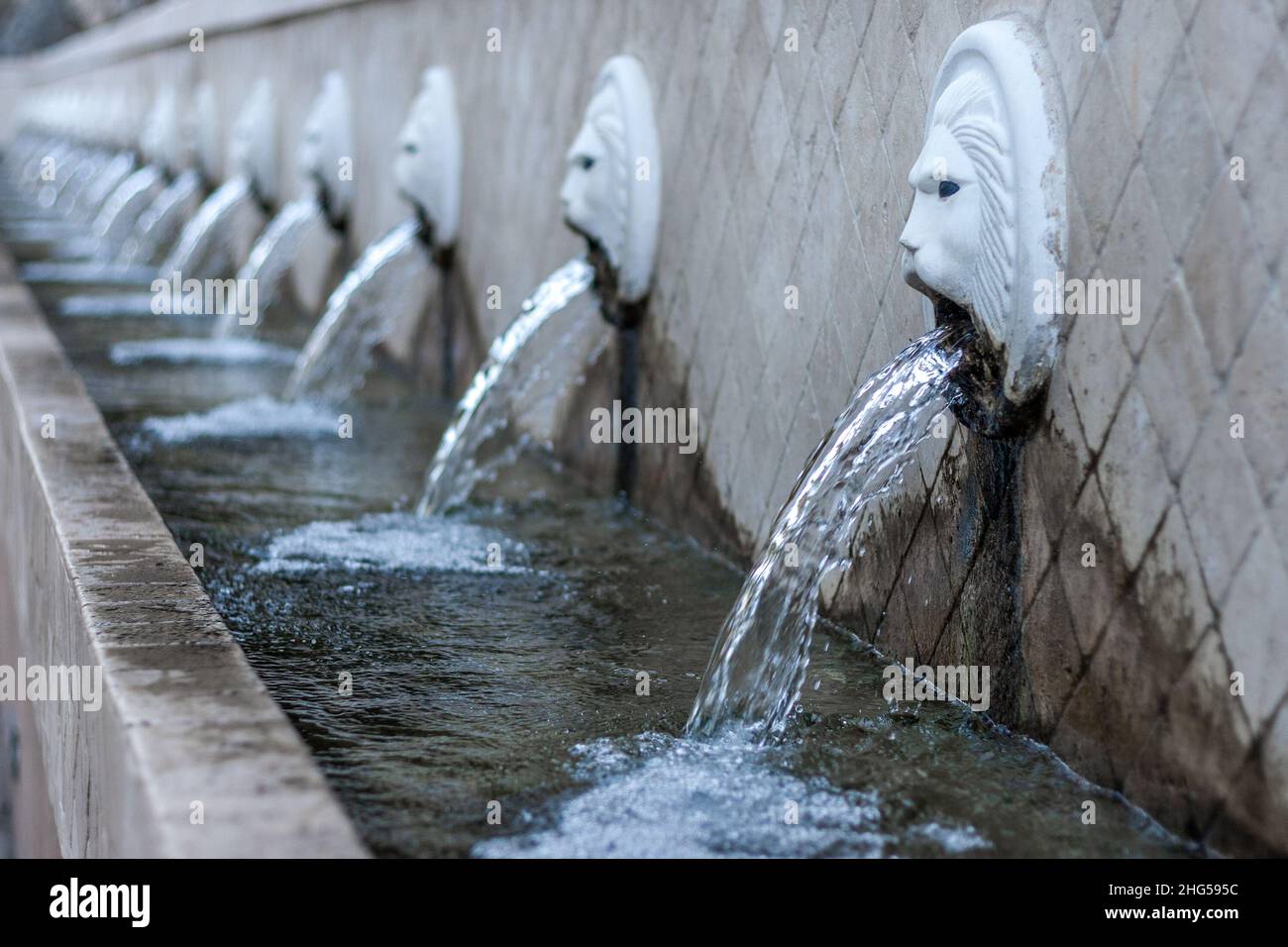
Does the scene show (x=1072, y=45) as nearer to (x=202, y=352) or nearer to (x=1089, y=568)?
(x=1089, y=568)

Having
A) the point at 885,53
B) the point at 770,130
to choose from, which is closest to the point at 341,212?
the point at 770,130

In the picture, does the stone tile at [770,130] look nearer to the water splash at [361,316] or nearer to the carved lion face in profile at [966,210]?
the carved lion face in profile at [966,210]


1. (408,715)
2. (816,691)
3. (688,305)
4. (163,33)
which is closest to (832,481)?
(816,691)

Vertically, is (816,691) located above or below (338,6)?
below

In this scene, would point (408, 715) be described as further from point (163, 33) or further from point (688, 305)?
point (163, 33)

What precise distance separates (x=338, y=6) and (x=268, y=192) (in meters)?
2.28

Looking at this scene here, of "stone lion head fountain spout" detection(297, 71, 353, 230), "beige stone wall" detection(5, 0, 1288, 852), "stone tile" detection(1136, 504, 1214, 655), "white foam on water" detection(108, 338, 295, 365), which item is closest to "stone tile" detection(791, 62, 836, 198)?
"beige stone wall" detection(5, 0, 1288, 852)

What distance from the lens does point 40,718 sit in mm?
3848

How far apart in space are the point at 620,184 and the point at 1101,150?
228 cm

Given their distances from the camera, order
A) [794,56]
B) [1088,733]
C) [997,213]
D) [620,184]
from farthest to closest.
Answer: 1. [620,184]
2. [794,56]
3. [997,213]
4. [1088,733]

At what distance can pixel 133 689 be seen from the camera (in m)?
2.56

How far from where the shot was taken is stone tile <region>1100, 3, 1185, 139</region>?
2.55 m

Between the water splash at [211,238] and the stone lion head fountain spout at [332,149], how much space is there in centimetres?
238
